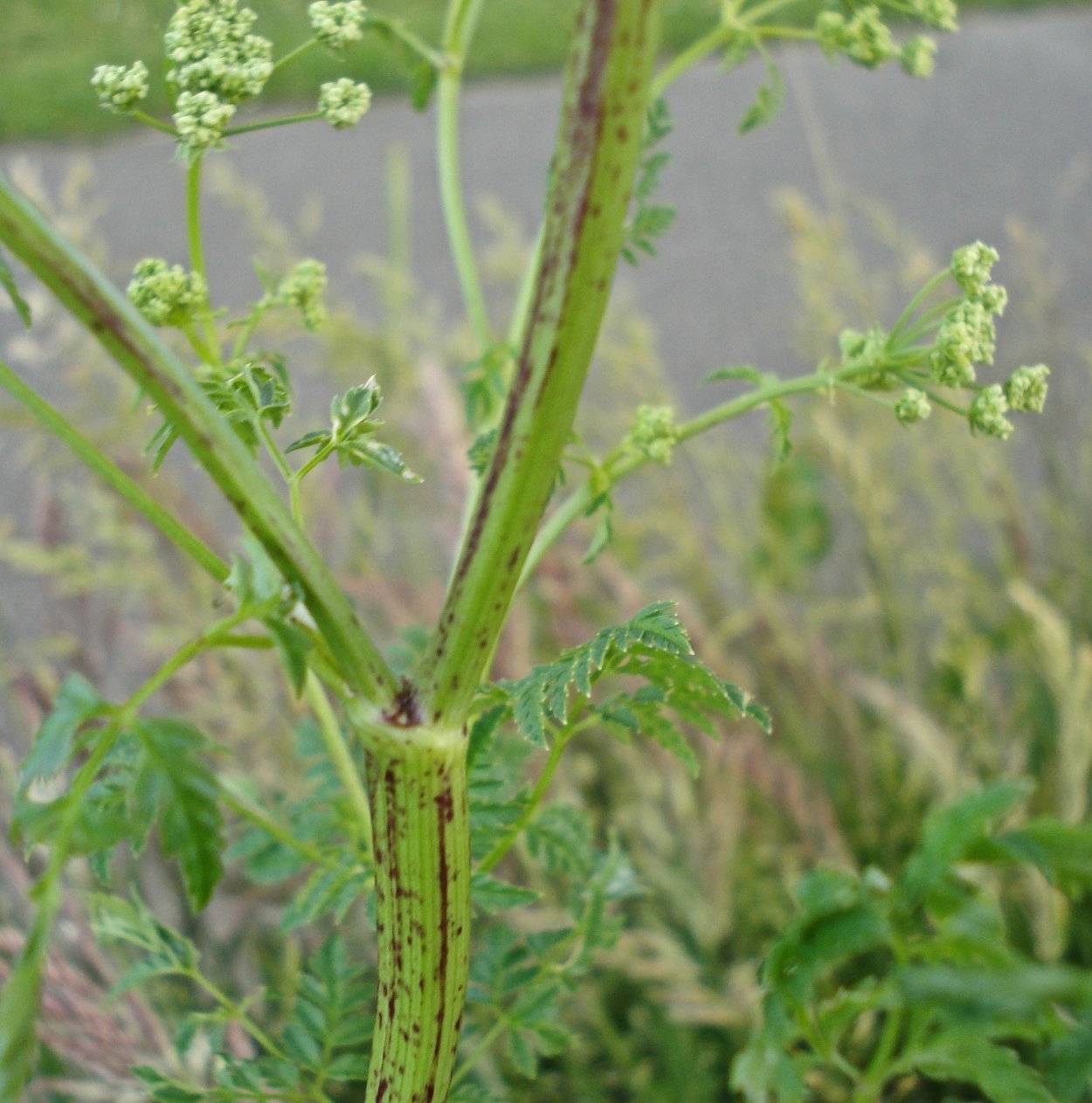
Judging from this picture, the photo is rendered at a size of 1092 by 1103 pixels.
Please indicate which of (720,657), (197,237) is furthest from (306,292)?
(720,657)

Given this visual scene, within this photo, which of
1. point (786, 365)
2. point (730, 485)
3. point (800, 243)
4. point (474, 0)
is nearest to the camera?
point (474, 0)

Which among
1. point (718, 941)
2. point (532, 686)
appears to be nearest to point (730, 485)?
point (718, 941)

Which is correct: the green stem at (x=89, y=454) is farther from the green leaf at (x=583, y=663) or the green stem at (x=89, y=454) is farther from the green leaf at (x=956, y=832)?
the green leaf at (x=956, y=832)

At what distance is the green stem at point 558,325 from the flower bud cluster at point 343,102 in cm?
18

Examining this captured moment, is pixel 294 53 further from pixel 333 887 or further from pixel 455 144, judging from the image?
pixel 333 887

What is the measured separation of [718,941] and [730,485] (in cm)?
96

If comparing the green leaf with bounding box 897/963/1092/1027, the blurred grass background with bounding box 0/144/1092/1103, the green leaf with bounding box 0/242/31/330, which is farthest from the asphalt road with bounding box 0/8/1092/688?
the green leaf with bounding box 897/963/1092/1027

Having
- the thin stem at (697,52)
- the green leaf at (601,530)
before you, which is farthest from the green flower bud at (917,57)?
the green leaf at (601,530)

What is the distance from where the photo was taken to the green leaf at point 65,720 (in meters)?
0.41

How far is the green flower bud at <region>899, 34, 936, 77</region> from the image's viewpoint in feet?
2.41

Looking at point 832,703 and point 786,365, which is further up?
point 786,365

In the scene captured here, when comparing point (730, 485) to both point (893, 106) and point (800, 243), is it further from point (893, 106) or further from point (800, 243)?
point (893, 106)

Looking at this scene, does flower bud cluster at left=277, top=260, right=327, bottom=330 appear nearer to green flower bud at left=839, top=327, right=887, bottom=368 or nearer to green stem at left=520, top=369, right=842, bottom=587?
green stem at left=520, top=369, right=842, bottom=587

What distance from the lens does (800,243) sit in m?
1.53
